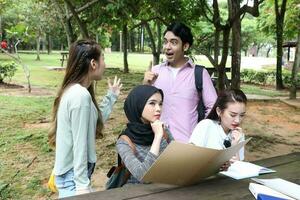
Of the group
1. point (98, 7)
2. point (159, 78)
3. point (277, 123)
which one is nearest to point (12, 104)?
point (98, 7)

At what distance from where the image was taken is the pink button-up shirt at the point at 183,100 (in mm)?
2855

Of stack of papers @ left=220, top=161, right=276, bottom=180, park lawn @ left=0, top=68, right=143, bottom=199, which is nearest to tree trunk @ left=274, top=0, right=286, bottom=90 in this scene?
park lawn @ left=0, top=68, right=143, bottom=199

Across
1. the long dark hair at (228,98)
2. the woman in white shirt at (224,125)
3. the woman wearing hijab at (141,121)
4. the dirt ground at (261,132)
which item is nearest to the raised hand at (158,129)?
the woman wearing hijab at (141,121)

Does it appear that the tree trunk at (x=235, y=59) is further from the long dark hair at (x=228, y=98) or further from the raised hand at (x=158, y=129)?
the raised hand at (x=158, y=129)

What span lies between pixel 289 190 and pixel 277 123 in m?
7.21

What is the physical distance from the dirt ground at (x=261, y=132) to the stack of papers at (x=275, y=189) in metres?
2.78

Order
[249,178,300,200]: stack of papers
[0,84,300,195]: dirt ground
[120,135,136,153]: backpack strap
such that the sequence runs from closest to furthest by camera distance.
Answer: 1. [249,178,300,200]: stack of papers
2. [120,135,136,153]: backpack strap
3. [0,84,300,195]: dirt ground

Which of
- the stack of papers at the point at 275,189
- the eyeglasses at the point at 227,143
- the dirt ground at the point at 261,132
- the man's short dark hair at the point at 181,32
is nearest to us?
the stack of papers at the point at 275,189

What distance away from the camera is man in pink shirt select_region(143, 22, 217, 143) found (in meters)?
2.84

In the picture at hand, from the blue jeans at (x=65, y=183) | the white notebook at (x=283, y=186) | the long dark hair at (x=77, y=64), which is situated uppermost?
the long dark hair at (x=77, y=64)

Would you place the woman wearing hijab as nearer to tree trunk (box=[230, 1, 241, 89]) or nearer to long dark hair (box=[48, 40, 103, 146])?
long dark hair (box=[48, 40, 103, 146])

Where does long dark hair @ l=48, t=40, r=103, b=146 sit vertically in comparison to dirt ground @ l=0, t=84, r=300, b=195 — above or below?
above

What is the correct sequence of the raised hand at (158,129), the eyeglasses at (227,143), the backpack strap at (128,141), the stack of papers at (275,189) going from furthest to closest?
the eyeglasses at (227,143) < the backpack strap at (128,141) < the raised hand at (158,129) < the stack of papers at (275,189)

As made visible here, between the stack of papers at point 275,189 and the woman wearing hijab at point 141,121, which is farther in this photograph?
the woman wearing hijab at point 141,121
